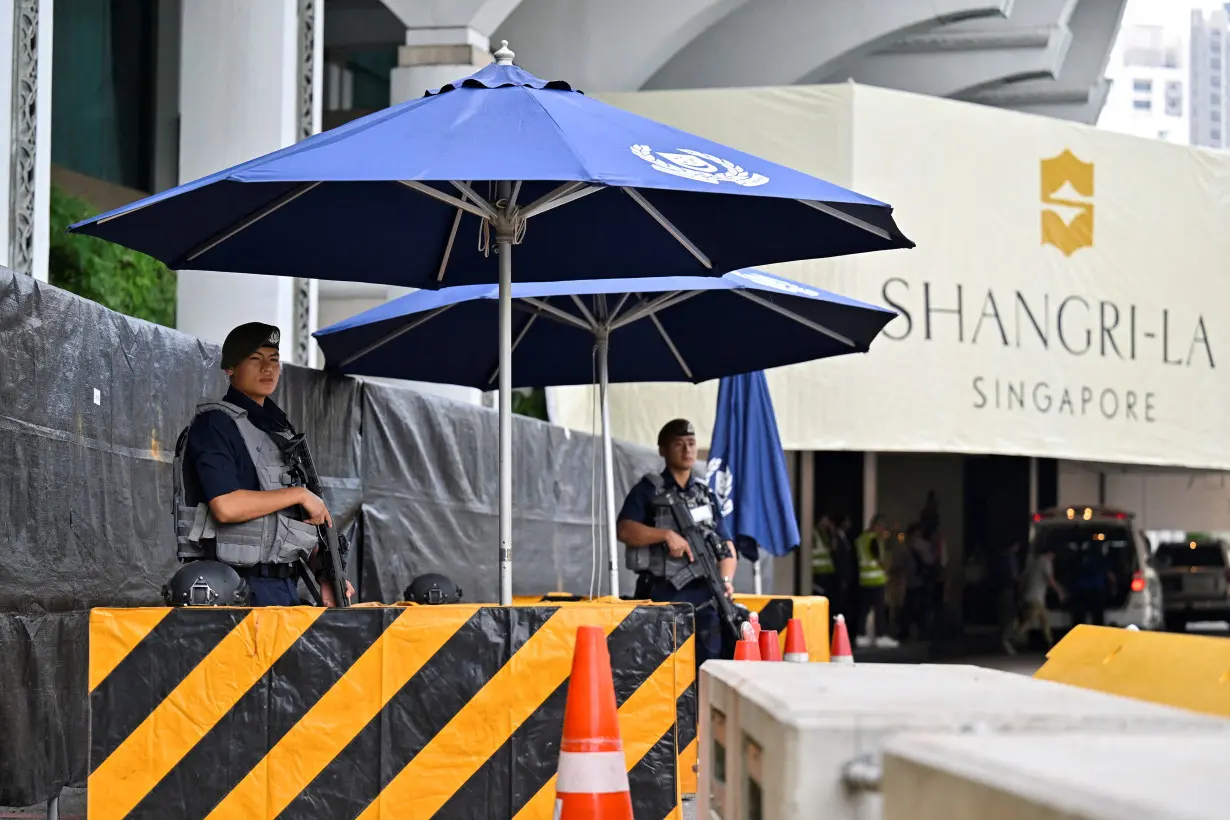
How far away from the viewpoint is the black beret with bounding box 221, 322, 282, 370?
20.0 ft

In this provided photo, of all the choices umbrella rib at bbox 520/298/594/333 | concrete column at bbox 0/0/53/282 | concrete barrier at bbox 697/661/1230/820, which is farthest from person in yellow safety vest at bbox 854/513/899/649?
concrete barrier at bbox 697/661/1230/820

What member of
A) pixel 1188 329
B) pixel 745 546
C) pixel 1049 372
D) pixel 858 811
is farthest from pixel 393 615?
pixel 1188 329

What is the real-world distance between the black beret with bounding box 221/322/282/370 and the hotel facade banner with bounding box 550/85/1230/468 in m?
11.7

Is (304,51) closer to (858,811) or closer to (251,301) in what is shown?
(251,301)

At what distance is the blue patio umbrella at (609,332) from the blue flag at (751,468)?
235cm

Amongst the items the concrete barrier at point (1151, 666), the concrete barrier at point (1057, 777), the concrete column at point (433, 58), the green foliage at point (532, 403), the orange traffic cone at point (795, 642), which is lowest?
the orange traffic cone at point (795, 642)

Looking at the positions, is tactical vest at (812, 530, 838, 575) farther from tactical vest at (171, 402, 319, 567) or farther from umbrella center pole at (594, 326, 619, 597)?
tactical vest at (171, 402, 319, 567)

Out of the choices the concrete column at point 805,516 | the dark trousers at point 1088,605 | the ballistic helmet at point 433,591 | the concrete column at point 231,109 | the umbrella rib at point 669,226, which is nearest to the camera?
the umbrella rib at point 669,226

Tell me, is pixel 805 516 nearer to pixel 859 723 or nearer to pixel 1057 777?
pixel 859 723

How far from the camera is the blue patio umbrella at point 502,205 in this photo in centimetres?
543

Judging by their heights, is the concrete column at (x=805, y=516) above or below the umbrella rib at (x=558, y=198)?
below

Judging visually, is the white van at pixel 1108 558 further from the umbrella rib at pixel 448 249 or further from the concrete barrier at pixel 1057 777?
the concrete barrier at pixel 1057 777

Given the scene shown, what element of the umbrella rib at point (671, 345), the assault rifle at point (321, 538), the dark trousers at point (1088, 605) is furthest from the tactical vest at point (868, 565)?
the assault rifle at point (321, 538)

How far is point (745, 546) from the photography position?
11.8 meters
